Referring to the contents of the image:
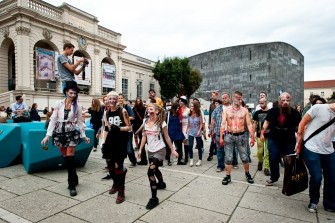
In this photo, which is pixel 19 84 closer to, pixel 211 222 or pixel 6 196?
pixel 6 196

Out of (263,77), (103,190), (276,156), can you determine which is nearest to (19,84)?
(103,190)

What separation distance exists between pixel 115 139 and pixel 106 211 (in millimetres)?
1184

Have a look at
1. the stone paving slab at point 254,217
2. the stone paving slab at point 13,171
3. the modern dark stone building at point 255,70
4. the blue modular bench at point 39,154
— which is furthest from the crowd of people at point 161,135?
the modern dark stone building at point 255,70

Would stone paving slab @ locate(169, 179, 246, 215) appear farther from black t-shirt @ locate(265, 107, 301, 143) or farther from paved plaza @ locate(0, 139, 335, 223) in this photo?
black t-shirt @ locate(265, 107, 301, 143)

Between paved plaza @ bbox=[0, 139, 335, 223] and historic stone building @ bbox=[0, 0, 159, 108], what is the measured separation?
63.5ft

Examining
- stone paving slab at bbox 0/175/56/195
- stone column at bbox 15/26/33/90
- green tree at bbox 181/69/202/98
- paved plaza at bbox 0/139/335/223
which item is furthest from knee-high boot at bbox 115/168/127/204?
green tree at bbox 181/69/202/98

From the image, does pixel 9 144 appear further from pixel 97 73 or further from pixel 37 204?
pixel 97 73

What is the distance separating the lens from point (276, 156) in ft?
14.5

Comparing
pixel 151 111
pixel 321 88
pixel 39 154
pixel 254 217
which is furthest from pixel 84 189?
pixel 321 88

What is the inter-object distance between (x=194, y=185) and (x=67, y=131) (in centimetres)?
272

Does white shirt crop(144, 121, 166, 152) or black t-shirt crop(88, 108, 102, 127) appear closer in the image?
white shirt crop(144, 121, 166, 152)

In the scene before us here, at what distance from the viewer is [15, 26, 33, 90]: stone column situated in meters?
20.7

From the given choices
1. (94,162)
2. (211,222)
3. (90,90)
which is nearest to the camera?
(211,222)

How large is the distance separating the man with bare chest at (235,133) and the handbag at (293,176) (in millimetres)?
1224
